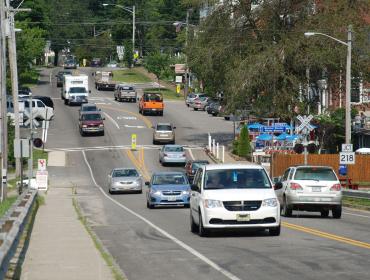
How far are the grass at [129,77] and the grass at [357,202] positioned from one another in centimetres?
9979

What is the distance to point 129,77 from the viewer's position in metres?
146

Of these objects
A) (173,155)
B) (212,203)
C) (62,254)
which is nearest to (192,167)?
(173,155)

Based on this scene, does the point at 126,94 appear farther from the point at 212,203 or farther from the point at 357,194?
the point at 212,203

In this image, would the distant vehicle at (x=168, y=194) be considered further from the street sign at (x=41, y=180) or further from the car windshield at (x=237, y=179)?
the car windshield at (x=237, y=179)

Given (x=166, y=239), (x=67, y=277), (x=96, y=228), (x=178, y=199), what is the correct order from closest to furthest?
(x=67, y=277) → (x=166, y=239) → (x=96, y=228) → (x=178, y=199)

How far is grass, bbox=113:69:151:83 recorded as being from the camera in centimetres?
14200

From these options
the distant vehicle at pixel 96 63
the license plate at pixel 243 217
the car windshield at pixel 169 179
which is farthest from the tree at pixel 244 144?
the distant vehicle at pixel 96 63

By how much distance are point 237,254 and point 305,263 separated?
2.02m

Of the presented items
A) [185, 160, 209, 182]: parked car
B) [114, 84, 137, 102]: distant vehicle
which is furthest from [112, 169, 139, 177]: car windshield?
[114, 84, 137, 102]: distant vehicle

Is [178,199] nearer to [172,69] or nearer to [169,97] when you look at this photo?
[169,97]

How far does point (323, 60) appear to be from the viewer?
6869 centimetres

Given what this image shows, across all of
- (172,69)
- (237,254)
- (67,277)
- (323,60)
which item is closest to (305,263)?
(237,254)

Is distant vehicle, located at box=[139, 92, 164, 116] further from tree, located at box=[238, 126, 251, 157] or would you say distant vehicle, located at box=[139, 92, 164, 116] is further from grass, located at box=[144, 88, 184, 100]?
grass, located at box=[144, 88, 184, 100]

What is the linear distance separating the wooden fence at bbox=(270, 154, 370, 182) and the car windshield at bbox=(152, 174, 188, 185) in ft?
67.0
